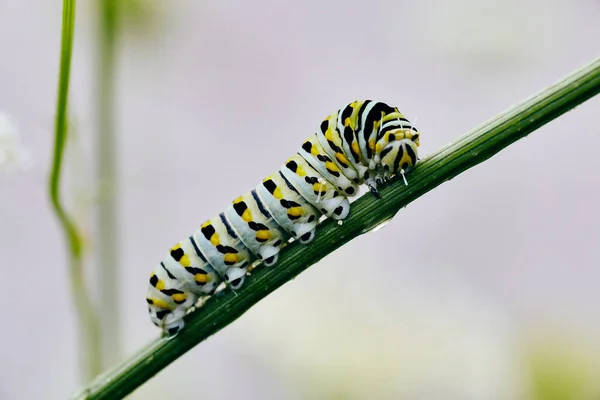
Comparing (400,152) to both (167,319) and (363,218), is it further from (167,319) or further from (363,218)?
(167,319)

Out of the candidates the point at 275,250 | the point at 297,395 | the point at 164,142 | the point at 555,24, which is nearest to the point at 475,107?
the point at 555,24

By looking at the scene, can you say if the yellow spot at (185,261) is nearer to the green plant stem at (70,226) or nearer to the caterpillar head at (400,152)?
the green plant stem at (70,226)

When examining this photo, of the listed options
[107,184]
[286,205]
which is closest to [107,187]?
[107,184]

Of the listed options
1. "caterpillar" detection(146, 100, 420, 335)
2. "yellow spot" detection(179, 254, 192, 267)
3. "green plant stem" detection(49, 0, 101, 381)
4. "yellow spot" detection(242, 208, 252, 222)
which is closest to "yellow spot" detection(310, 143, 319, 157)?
"caterpillar" detection(146, 100, 420, 335)

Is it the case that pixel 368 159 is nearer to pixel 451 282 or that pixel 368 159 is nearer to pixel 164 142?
pixel 451 282

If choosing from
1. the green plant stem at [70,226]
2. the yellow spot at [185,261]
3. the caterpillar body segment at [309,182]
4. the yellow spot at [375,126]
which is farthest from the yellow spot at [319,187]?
the green plant stem at [70,226]

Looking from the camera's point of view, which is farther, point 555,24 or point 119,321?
point 555,24
